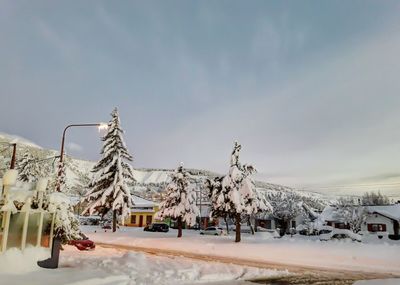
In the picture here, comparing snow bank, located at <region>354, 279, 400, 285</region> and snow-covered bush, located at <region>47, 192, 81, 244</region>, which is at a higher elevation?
snow-covered bush, located at <region>47, 192, 81, 244</region>

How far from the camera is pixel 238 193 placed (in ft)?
111

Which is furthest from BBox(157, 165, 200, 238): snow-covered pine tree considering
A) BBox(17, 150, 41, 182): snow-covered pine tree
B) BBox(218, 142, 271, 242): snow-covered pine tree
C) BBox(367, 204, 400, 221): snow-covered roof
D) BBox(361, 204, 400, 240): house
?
BBox(367, 204, 400, 221): snow-covered roof

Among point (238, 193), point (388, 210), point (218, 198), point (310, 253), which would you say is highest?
point (238, 193)

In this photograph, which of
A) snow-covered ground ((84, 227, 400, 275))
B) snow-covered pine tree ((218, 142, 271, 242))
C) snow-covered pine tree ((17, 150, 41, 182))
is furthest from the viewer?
snow-covered pine tree ((17, 150, 41, 182))

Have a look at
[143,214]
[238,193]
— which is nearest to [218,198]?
[238,193]

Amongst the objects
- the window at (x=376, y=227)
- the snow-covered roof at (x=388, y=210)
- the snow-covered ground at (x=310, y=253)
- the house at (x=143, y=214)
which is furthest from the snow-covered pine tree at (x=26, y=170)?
the window at (x=376, y=227)

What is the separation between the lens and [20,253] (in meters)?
13.0

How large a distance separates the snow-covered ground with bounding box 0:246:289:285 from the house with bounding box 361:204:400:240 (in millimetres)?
56049

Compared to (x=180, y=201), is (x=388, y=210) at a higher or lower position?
lower

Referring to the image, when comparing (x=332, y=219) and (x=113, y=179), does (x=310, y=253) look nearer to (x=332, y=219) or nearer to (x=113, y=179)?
(x=113, y=179)

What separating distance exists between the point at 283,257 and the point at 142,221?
187 ft

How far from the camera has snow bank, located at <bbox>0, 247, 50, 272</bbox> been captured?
484 inches

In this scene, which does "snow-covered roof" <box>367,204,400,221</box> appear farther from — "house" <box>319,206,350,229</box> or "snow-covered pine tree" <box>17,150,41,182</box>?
"snow-covered pine tree" <box>17,150,41,182</box>

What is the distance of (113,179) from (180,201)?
376 inches
